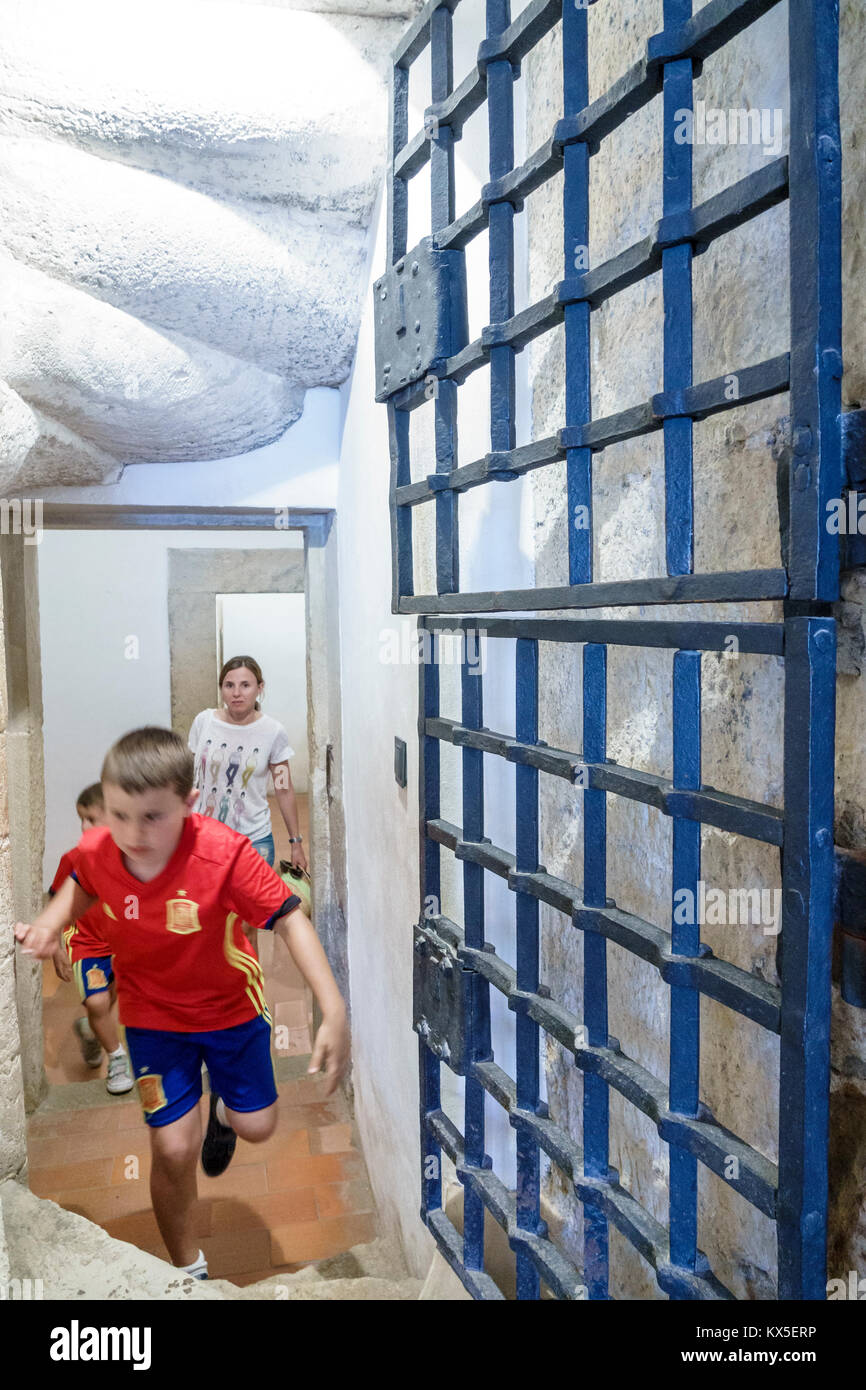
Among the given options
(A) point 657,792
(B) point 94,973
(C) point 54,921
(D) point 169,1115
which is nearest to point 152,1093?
(D) point 169,1115

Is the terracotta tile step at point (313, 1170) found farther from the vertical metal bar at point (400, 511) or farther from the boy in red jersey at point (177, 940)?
the vertical metal bar at point (400, 511)

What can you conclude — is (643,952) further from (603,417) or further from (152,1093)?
(152,1093)

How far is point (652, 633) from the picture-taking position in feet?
2.93

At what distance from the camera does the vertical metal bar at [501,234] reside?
1130 mm

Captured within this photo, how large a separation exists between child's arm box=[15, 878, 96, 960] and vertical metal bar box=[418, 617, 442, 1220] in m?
0.70

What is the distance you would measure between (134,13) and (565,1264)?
215 centimetres

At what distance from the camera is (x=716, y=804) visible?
823mm

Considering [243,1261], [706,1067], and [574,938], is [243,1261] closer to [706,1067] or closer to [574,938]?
[574,938]

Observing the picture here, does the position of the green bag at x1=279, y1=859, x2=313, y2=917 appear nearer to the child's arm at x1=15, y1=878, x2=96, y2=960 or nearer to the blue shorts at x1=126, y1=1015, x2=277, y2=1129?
the blue shorts at x1=126, y1=1015, x2=277, y2=1129

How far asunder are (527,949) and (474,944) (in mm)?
171

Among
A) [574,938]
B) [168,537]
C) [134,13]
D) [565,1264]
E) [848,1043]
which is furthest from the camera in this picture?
[168,537]

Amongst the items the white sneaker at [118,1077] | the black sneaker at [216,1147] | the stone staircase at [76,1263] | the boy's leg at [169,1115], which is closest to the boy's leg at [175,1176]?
the boy's leg at [169,1115]

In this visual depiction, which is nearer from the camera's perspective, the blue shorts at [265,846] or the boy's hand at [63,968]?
the boy's hand at [63,968]
